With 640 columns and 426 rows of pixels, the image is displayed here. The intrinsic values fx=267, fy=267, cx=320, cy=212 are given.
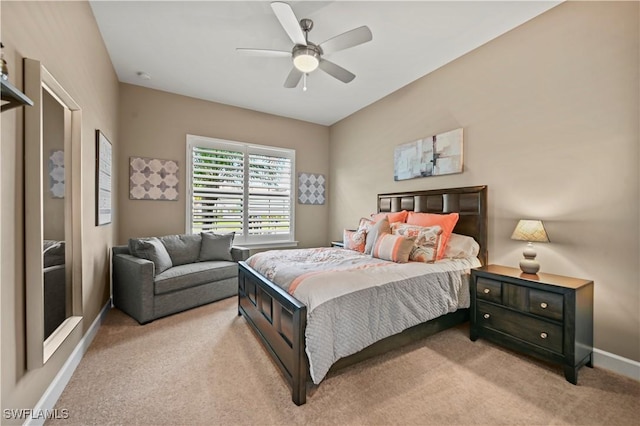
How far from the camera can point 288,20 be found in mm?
2086

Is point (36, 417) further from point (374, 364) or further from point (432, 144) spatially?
point (432, 144)

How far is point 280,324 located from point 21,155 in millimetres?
1787

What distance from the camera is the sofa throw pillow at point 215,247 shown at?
3.82 m

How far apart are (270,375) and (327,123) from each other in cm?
468

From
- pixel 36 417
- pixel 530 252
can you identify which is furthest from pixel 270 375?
pixel 530 252

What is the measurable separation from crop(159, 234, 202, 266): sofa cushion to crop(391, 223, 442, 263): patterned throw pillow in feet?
9.36

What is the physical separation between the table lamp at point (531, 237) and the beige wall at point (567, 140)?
23 centimetres

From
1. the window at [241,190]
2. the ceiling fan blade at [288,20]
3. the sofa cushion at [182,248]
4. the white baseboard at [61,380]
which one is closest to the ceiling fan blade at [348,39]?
the ceiling fan blade at [288,20]

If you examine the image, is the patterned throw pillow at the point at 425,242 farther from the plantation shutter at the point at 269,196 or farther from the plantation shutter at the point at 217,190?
the plantation shutter at the point at 217,190

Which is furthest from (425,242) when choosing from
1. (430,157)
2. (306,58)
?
(306,58)

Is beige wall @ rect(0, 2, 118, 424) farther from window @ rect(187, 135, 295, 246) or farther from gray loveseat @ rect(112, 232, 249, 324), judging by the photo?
window @ rect(187, 135, 295, 246)

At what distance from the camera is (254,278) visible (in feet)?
8.28

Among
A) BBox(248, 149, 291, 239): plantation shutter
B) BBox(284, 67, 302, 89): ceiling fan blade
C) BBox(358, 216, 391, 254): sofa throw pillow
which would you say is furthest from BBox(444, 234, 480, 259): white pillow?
BBox(248, 149, 291, 239): plantation shutter

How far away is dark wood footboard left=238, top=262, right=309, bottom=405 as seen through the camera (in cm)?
170
